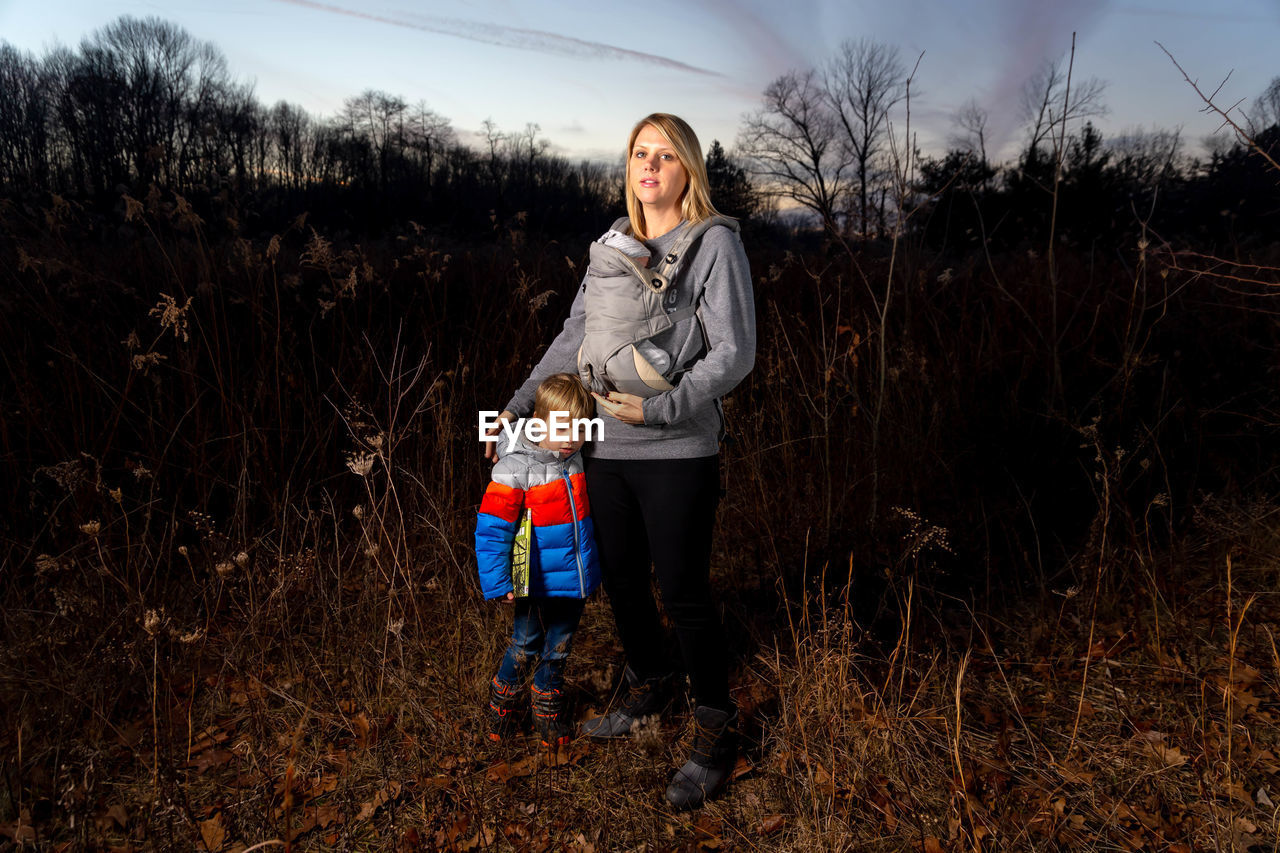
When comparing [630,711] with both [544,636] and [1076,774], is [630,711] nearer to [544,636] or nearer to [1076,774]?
[544,636]

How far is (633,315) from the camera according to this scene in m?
1.96

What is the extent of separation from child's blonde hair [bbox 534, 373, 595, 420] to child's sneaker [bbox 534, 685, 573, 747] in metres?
1.01

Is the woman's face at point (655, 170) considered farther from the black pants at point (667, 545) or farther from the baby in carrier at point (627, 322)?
the black pants at point (667, 545)

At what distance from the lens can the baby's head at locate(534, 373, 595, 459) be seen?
215cm

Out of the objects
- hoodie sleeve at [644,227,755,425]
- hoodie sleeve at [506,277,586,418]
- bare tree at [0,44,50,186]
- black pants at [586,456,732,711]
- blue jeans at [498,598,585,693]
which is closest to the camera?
hoodie sleeve at [644,227,755,425]

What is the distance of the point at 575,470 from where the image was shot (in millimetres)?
2219

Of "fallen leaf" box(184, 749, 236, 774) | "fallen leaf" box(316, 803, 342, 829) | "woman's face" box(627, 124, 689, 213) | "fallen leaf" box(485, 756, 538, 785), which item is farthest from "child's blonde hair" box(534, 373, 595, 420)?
"fallen leaf" box(184, 749, 236, 774)

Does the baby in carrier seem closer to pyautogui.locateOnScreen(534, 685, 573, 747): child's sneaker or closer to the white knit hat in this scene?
the white knit hat

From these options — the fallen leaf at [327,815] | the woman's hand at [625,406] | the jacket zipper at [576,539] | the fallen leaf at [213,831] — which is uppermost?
the woman's hand at [625,406]

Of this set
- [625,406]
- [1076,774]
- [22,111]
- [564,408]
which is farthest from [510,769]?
[22,111]

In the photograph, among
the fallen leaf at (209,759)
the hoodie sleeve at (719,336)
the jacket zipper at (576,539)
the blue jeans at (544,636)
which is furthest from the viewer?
the fallen leaf at (209,759)

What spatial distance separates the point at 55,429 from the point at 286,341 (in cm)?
117

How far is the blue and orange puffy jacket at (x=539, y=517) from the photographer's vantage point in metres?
2.18
